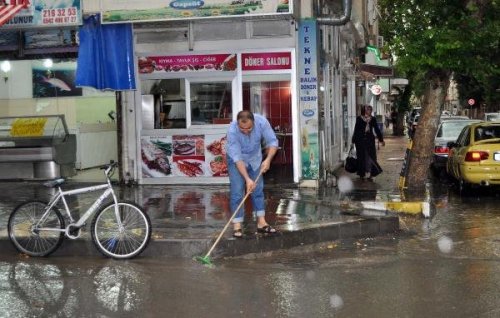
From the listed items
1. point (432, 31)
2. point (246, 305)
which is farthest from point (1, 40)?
point (246, 305)

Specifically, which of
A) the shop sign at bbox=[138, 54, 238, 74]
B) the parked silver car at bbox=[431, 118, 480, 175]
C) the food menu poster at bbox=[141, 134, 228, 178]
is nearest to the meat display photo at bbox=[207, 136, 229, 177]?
the food menu poster at bbox=[141, 134, 228, 178]

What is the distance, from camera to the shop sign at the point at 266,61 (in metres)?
12.8

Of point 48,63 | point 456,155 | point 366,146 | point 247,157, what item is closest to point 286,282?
point 247,157

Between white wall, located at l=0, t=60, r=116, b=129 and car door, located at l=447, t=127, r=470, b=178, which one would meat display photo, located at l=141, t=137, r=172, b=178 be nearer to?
white wall, located at l=0, t=60, r=116, b=129

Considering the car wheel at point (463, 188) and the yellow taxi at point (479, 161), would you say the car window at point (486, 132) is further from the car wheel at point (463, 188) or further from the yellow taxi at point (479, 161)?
the car wheel at point (463, 188)

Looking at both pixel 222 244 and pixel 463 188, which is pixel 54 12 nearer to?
pixel 222 244

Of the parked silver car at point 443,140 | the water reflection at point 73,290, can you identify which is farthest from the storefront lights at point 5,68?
the parked silver car at point 443,140

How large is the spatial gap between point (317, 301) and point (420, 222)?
15.8ft

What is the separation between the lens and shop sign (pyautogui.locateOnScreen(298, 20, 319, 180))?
12602 millimetres

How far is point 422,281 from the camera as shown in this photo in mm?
6727

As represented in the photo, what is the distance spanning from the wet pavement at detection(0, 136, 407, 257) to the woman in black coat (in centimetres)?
57

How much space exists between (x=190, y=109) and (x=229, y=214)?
4.00 metres

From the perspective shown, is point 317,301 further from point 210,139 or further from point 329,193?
point 210,139

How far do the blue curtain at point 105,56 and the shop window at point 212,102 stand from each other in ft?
4.86
